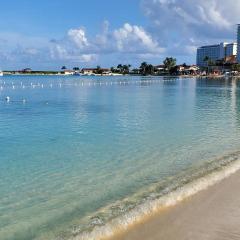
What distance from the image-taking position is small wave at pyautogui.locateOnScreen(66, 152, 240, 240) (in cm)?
934

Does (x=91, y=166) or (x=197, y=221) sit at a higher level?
(x=197, y=221)

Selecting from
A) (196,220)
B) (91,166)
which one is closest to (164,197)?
(196,220)

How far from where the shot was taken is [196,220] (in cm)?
973

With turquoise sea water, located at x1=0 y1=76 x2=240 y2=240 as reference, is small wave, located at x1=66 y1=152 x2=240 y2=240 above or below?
above

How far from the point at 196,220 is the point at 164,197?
1922mm

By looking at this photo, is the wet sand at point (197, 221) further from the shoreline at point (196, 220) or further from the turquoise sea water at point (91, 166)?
the turquoise sea water at point (91, 166)

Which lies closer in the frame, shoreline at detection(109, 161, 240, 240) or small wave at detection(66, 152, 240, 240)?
shoreline at detection(109, 161, 240, 240)

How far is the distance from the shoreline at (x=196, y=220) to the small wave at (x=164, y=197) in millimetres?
175

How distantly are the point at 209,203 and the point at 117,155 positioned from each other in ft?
24.3

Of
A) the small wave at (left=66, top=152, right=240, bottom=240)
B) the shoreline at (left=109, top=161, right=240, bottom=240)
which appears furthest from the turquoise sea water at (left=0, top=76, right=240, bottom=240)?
the shoreline at (left=109, top=161, right=240, bottom=240)

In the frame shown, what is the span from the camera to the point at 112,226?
31.2 ft

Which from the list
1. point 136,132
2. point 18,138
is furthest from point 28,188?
point 136,132

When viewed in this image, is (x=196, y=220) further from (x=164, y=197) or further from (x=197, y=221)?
(x=164, y=197)

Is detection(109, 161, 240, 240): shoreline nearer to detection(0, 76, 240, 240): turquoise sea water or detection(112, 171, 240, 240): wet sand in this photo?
detection(112, 171, 240, 240): wet sand
